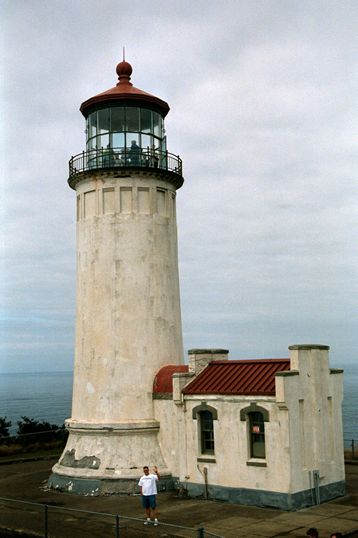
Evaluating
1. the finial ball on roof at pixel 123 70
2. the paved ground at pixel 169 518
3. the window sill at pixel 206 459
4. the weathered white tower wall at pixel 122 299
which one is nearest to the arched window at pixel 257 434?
the window sill at pixel 206 459

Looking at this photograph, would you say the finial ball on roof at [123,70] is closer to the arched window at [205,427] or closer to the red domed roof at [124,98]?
the red domed roof at [124,98]

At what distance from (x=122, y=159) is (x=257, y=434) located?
423 inches

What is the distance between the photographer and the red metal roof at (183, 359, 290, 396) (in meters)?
19.2

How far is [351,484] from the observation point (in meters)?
21.8

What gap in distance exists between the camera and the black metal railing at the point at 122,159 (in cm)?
2319

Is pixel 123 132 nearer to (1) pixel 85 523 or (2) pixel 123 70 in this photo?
(2) pixel 123 70

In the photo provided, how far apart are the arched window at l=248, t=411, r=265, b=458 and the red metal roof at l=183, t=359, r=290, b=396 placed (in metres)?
0.76

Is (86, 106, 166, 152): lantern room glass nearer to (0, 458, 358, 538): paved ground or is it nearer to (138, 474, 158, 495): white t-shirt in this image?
(138, 474, 158, 495): white t-shirt

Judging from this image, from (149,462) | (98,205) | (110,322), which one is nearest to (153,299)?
(110,322)

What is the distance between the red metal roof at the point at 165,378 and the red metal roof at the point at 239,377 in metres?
1.16

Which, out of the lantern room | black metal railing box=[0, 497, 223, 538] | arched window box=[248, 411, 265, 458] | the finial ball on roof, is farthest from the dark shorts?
the finial ball on roof

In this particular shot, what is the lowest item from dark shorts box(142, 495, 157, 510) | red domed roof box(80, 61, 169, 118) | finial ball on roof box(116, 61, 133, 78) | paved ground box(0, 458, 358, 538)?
paved ground box(0, 458, 358, 538)

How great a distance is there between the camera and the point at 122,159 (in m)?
23.2

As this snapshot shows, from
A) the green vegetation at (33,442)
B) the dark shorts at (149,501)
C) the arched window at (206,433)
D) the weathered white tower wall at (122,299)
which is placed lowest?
the dark shorts at (149,501)
